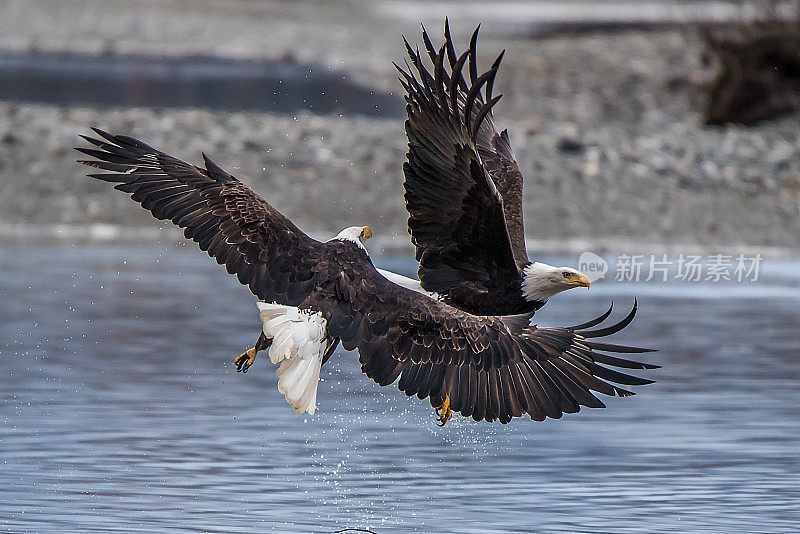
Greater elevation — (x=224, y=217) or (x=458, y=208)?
(x=458, y=208)

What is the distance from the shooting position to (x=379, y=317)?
24.1 feet

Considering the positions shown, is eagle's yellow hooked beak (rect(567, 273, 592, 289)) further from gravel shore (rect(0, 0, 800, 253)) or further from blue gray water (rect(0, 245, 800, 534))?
gravel shore (rect(0, 0, 800, 253))

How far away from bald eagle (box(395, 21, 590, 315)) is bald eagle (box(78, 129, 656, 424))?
5.5 inches

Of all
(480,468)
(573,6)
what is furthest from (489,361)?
(573,6)

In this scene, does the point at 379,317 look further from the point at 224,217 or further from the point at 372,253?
the point at 372,253

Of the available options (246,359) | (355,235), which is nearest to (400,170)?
(246,359)

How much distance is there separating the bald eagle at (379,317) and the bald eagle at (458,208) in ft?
0.46

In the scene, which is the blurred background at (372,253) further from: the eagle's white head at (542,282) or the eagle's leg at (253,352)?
the eagle's white head at (542,282)

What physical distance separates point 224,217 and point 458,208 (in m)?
0.98

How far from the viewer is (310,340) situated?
812 cm

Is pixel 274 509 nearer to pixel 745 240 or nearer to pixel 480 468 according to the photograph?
pixel 480 468

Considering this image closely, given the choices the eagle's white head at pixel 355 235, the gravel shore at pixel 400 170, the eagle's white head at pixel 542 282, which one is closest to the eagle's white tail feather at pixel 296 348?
the eagle's white head at pixel 355 235

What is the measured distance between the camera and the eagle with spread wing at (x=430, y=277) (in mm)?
7293

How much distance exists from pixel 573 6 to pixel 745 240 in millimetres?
17362
